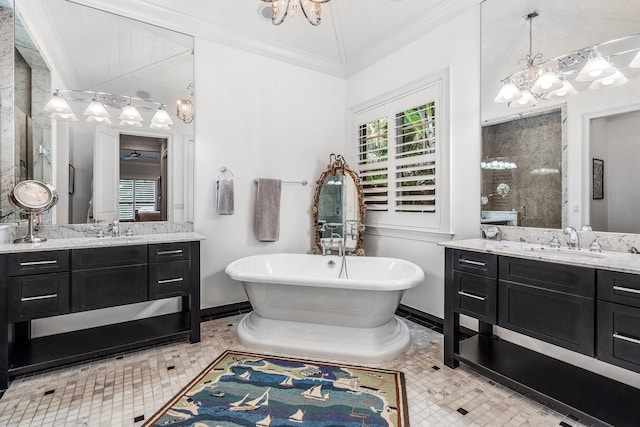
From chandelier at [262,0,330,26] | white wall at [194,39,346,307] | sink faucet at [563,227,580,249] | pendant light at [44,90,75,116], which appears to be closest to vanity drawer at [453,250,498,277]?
sink faucet at [563,227,580,249]

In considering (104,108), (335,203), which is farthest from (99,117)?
(335,203)

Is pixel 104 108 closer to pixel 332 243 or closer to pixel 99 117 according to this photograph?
pixel 99 117

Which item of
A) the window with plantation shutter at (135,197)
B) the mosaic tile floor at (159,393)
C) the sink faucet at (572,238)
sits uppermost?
the window with plantation shutter at (135,197)

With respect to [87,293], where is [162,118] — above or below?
above

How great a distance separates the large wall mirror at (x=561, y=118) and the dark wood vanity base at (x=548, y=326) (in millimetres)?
621

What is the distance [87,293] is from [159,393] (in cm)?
89

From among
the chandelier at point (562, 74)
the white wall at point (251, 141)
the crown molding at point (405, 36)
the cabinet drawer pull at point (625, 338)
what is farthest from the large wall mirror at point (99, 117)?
the cabinet drawer pull at point (625, 338)

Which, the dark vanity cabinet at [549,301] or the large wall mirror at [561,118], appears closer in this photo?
the dark vanity cabinet at [549,301]

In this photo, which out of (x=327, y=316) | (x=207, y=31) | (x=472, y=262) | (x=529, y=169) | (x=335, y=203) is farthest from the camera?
(x=335, y=203)

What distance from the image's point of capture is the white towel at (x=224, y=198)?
3193 millimetres

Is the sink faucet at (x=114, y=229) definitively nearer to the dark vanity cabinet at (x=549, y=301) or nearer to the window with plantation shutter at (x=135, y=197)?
the window with plantation shutter at (x=135, y=197)

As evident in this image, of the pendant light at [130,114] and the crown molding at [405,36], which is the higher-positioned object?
the crown molding at [405,36]

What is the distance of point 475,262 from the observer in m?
2.12

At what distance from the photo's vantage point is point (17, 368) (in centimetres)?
204
